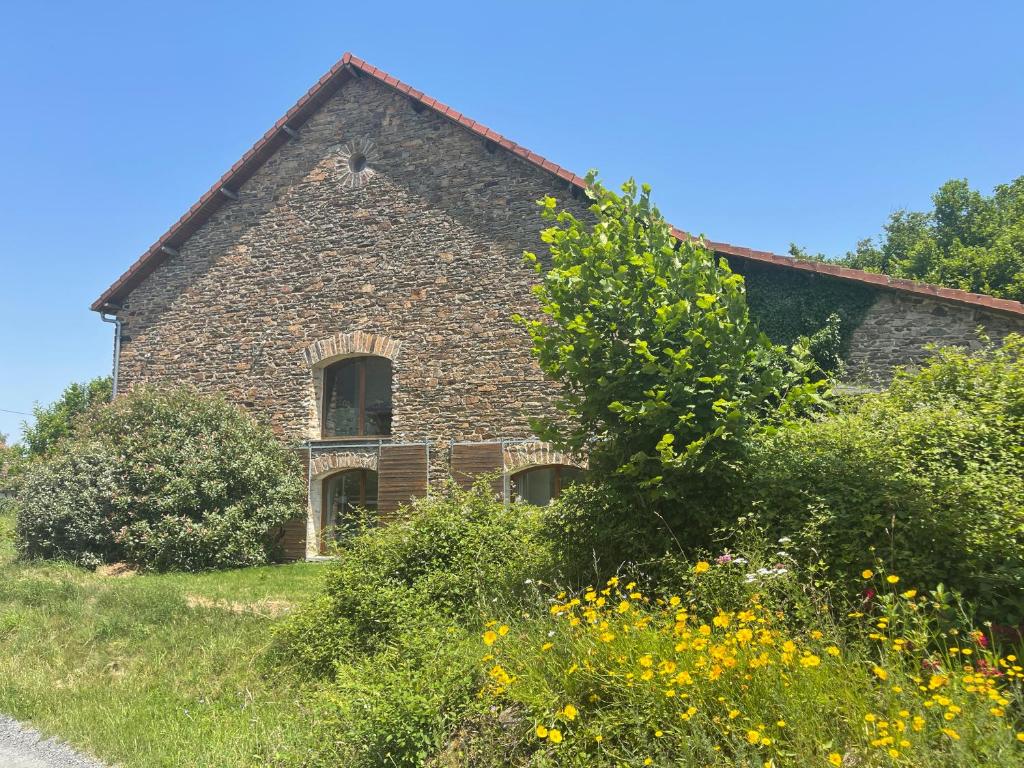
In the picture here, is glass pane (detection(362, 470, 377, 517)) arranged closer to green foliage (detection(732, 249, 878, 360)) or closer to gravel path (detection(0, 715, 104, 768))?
green foliage (detection(732, 249, 878, 360))

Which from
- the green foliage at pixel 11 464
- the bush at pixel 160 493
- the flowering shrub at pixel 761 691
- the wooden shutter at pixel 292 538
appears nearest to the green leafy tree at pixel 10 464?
the green foliage at pixel 11 464

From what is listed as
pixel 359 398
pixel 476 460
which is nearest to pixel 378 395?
pixel 359 398

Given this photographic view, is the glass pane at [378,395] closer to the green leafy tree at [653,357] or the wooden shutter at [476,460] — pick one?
the wooden shutter at [476,460]

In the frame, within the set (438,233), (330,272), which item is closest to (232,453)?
(330,272)

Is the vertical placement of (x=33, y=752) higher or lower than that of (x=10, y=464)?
lower

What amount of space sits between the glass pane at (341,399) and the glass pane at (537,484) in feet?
11.2

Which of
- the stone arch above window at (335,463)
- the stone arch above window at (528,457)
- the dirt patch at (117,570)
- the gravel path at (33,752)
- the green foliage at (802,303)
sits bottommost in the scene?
the dirt patch at (117,570)

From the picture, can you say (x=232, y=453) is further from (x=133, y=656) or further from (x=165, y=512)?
(x=133, y=656)

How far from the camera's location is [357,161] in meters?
13.5

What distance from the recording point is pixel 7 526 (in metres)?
16.5

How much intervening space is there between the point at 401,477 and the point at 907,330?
8.36 meters

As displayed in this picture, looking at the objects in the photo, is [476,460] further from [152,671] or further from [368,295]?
[152,671]

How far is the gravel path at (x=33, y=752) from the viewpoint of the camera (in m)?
4.37

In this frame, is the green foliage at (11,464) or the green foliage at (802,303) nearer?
the green foliage at (802,303)
